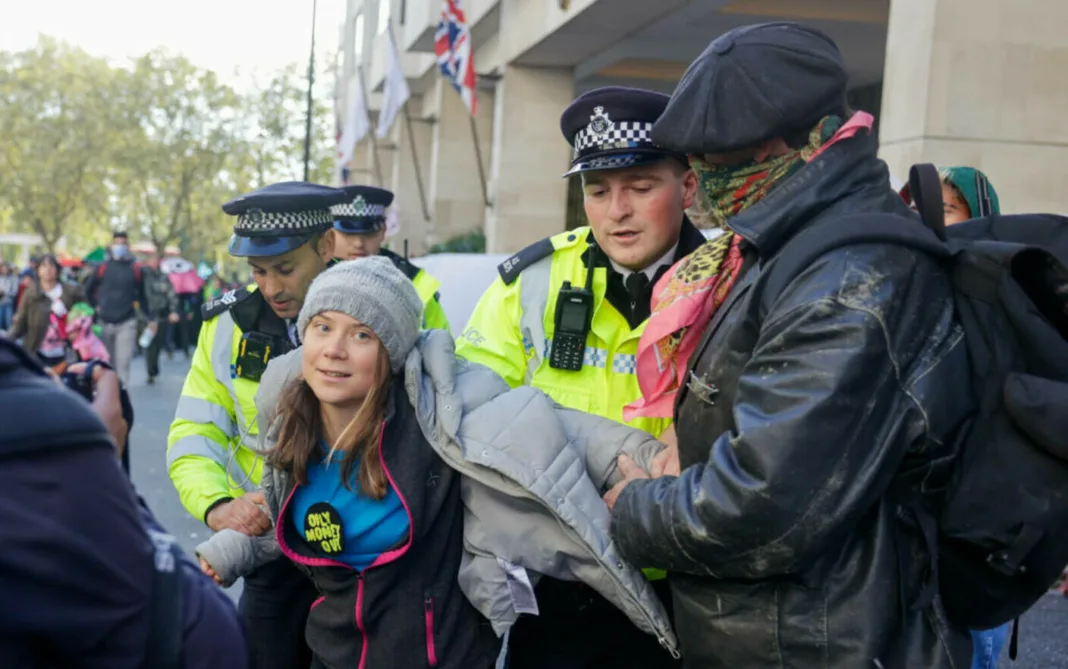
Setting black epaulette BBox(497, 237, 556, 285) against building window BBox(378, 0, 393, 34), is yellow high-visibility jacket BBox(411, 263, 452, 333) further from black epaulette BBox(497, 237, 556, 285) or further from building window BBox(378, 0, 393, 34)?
building window BBox(378, 0, 393, 34)

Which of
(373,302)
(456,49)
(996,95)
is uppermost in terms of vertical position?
(456,49)

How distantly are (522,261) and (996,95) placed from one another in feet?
A: 15.9

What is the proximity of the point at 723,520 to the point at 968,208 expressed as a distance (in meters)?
2.49

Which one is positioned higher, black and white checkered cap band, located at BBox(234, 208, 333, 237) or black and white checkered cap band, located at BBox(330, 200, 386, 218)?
black and white checkered cap band, located at BBox(330, 200, 386, 218)

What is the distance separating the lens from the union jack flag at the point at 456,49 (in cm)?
1522

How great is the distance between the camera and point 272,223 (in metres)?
3.60

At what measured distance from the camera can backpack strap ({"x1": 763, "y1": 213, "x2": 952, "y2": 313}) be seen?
1973 mm

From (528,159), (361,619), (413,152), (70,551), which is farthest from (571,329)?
(413,152)

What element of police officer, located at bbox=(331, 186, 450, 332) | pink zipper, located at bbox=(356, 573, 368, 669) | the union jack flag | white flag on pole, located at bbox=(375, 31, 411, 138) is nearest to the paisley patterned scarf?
pink zipper, located at bbox=(356, 573, 368, 669)

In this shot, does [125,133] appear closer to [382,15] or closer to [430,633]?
[382,15]

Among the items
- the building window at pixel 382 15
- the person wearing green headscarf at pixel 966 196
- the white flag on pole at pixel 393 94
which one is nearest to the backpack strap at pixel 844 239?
the person wearing green headscarf at pixel 966 196

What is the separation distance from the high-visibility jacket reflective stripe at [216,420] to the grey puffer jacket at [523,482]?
22.4 inches

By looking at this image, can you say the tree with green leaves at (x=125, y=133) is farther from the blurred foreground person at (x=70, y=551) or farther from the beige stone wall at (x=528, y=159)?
the blurred foreground person at (x=70, y=551)

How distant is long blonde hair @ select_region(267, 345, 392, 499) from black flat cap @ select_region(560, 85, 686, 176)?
78 centimetres
